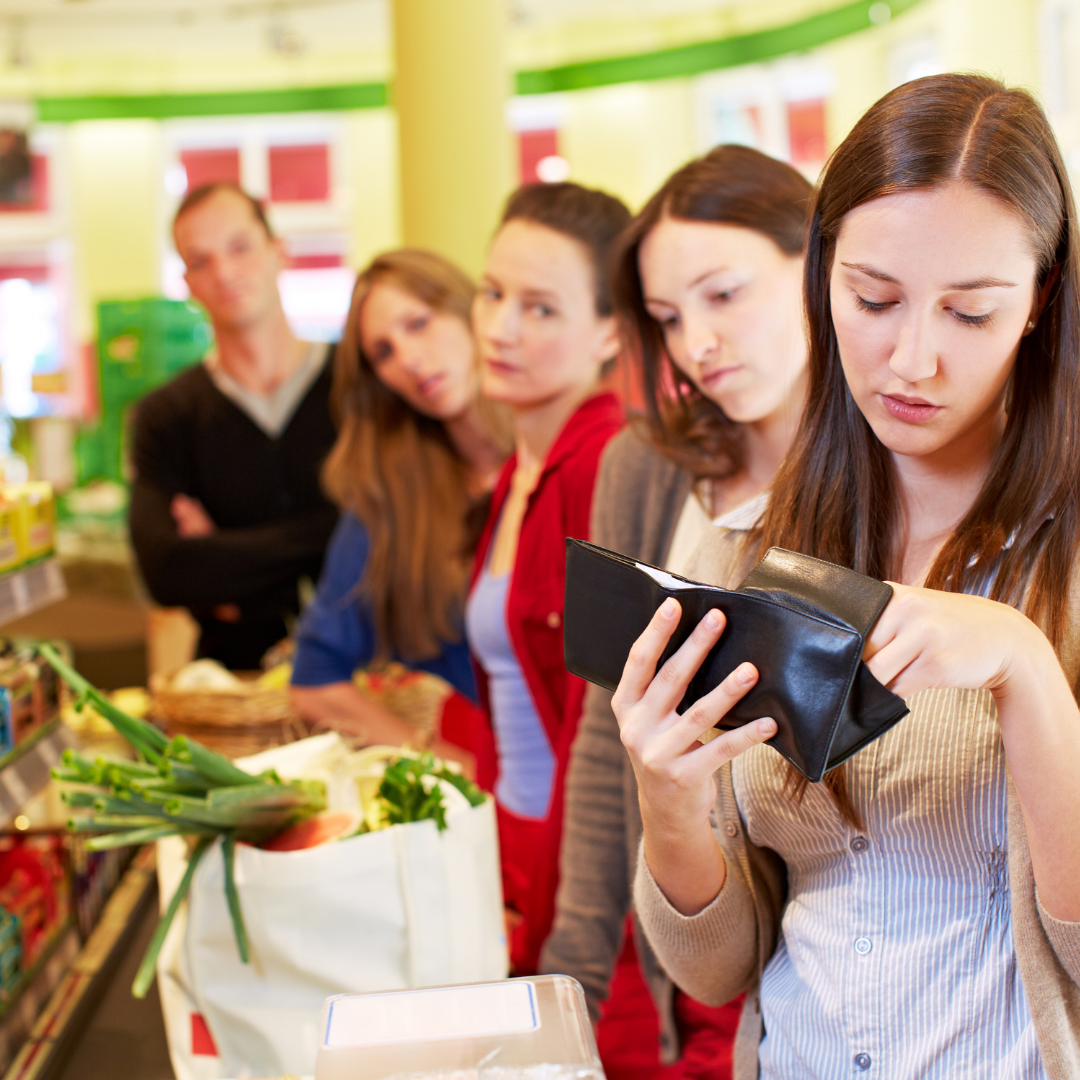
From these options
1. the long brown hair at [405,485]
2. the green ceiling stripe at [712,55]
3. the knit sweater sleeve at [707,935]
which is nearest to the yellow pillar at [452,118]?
the long brown hair at [405,485]

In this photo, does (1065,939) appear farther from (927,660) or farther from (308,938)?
(308,938)

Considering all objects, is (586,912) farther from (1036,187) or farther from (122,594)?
(122,594)

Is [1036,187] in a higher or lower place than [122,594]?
higher

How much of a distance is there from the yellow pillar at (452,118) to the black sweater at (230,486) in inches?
49.3

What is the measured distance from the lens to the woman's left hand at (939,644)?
849 millimetres

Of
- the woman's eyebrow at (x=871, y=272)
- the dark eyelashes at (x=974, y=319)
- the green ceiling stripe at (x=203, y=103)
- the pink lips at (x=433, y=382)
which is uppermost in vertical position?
the green ceiling stripe at (x=203, y=103)

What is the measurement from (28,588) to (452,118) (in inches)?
125

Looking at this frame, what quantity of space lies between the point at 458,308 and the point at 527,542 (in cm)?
78

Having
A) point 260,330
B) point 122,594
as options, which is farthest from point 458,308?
point 122,594

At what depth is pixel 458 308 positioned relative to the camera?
257cm

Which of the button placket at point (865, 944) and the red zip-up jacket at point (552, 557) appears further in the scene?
the red zip-up jacket at point (552, 557)

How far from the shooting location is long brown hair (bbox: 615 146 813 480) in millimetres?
1590

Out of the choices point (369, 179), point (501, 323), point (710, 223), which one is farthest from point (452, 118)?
point (369, 179)

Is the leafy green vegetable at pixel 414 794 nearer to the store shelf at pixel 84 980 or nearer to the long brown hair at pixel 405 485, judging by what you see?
the store shelf at pixel 84 980
